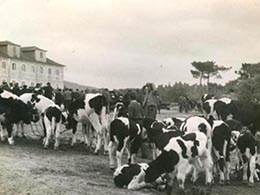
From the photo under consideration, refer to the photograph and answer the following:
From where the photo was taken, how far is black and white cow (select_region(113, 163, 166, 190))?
999 cm

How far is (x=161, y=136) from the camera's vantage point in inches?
436

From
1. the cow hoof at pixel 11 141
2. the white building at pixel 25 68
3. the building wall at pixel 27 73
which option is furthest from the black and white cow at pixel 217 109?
the building wall at pixel 27 73

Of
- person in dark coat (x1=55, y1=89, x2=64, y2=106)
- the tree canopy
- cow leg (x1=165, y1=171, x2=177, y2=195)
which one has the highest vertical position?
the tree canopy

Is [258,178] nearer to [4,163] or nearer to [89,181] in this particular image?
[89,181]

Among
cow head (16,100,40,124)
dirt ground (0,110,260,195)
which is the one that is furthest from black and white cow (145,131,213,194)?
cow head (16,100,40,124)

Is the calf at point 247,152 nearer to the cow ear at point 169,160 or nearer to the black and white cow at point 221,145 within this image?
the black and white cow at point 221,145

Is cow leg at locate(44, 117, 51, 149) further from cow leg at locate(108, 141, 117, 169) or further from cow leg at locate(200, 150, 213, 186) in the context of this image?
cow leg at locate(200, 150, 213, 186)

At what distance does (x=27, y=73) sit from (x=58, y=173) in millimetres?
17873

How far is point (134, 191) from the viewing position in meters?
9.77

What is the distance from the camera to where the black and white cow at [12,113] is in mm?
13812

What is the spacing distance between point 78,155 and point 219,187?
13.0 feet

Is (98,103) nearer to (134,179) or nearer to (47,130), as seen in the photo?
(47,130)

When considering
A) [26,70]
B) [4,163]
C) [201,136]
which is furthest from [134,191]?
[26,70]

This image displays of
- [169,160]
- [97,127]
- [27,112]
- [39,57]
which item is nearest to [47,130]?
[27,112]
